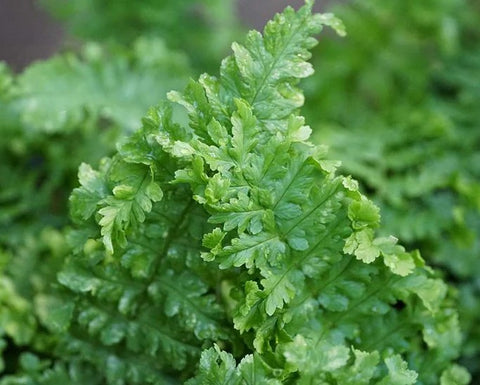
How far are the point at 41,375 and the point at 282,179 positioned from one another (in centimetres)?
76

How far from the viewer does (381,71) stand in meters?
2.80

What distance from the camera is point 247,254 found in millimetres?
1329

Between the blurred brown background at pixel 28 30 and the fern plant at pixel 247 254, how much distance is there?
207 cm

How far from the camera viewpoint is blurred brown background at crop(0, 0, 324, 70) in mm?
3436

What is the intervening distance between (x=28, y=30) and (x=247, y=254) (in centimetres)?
253

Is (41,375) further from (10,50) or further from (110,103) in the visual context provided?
(10,50)

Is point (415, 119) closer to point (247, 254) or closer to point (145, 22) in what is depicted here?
point (145, 22)

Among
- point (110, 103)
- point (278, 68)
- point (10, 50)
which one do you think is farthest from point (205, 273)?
point (10, 50)

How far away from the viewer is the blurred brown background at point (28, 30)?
3.44 m

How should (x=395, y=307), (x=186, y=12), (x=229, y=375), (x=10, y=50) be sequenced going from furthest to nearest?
(x=10, y=50) → (x=186, y=12) → (x=395, y=307) → (x=229, y=375)

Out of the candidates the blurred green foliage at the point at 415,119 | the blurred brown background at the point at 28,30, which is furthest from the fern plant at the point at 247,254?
the blurred brown background at the point at 28,30

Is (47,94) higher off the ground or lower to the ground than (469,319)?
higher

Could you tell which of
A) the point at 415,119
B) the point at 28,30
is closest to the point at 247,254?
the point at 415,119

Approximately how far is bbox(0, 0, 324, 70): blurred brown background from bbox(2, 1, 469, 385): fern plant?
207cm
